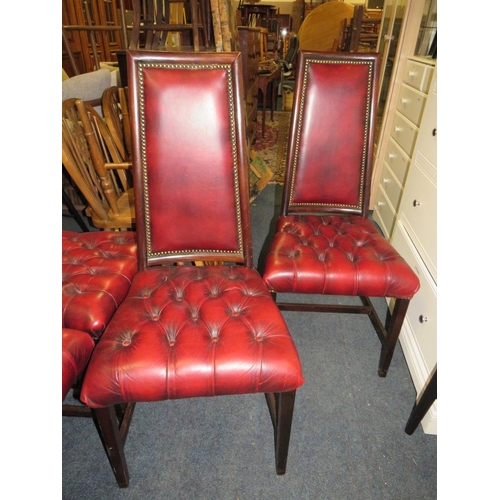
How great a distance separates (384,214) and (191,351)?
6.24 ft

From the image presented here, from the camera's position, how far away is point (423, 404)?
1.13 meters

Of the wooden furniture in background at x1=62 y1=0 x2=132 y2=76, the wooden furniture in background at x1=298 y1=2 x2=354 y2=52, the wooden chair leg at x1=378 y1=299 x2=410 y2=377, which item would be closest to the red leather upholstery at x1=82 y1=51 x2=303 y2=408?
the wooden chair leg at x1=378 y1=299 x2=410 y2=377

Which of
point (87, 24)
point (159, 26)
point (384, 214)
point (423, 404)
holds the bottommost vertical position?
point (423, 404)

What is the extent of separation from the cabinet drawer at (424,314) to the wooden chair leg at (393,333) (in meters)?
0.10

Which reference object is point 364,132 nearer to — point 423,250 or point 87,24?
point 423,250

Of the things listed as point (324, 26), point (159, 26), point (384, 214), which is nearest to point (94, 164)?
point (159, 26)

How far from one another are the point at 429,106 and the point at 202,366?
1438 millimetres

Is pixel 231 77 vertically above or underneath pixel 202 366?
above

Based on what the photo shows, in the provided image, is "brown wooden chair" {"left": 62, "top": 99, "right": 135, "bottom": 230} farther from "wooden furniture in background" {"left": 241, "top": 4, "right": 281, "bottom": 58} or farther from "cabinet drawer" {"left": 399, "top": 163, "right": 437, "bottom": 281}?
"wooden furniture in background" {"left": 241, "top": 4, "right": 281, "bottom": 58}

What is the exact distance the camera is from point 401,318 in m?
1.27

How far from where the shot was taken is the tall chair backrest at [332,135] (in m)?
1.32
